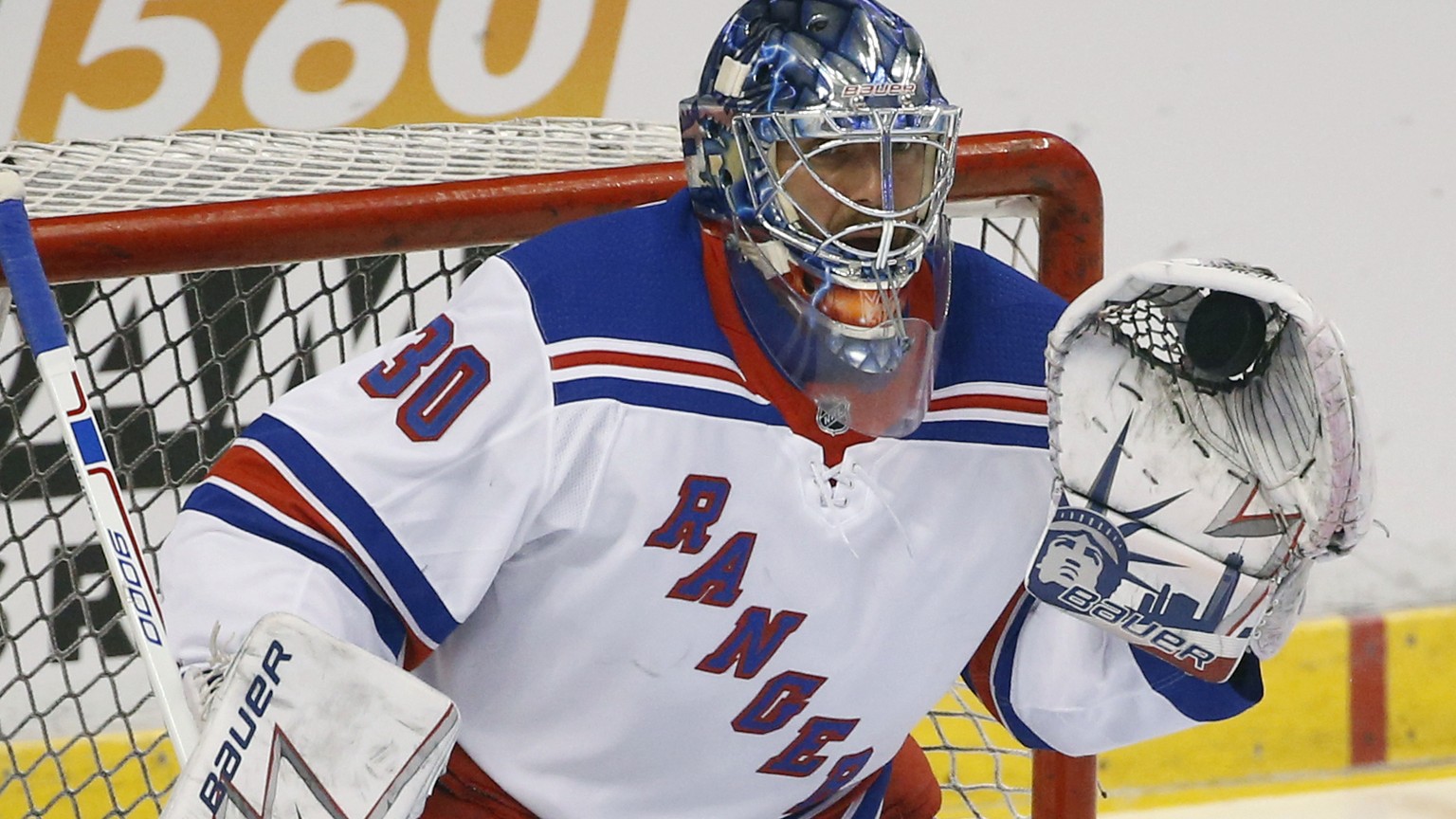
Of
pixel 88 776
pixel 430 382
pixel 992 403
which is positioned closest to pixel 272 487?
pixel 430 382

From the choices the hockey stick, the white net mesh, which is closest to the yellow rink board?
the white net mesh

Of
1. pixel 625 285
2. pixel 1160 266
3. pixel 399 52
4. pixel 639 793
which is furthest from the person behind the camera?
pixel 399 52

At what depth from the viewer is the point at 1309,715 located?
256cm

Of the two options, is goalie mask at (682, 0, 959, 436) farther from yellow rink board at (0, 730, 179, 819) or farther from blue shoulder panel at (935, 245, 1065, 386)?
yellow rink board at (0, 730, 179, 819)

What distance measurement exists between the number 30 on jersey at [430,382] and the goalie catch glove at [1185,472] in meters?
0.37

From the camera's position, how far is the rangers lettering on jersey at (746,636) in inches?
46.6

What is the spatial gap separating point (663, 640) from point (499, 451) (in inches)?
7.4

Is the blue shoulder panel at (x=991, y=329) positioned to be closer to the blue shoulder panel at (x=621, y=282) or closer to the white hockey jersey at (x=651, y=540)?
the white hockey jersey at (x=651, y=540)

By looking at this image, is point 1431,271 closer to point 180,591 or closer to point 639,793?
point 639,793

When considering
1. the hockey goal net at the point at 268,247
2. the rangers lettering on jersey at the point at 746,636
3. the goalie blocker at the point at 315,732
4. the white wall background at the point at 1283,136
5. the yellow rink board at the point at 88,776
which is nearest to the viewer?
the goalie blocker at the point at 315,732

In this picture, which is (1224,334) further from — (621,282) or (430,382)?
(430,382)

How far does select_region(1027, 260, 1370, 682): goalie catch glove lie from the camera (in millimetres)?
1091

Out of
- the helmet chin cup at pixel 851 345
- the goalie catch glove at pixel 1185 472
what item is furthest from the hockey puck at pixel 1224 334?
Result: the helmet chin cup at pixel 851 345

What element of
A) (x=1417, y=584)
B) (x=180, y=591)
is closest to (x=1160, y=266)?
(x=180, y=591)
